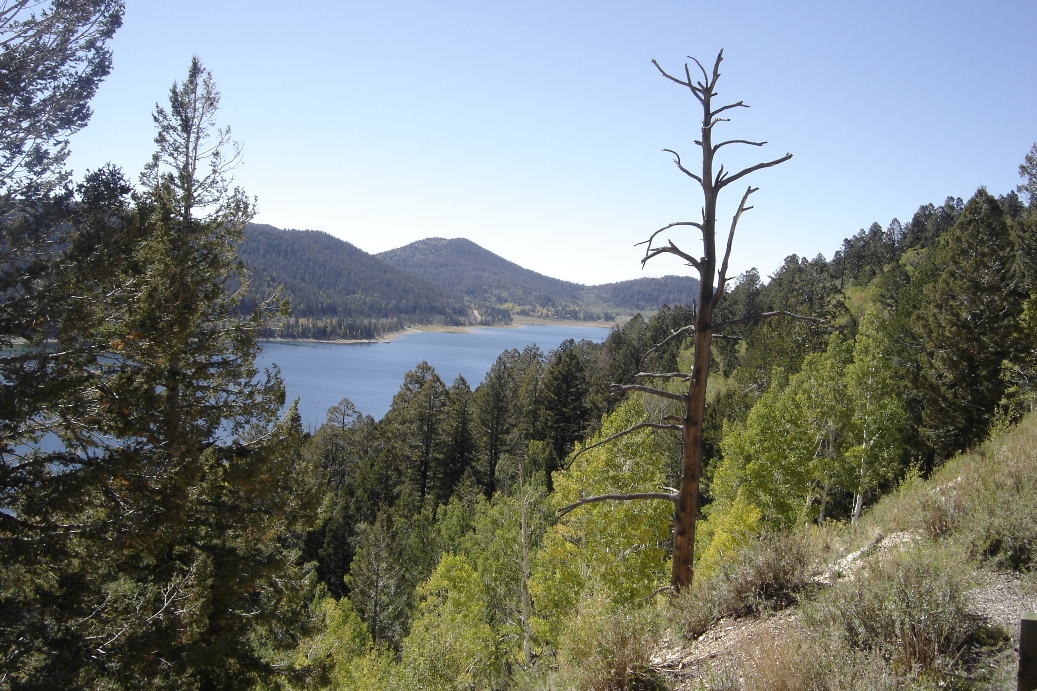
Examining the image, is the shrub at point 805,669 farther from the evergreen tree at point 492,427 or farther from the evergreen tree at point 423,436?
the evergreen tree at point 492,427

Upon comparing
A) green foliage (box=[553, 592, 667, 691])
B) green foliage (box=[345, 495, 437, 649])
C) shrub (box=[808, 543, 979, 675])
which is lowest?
green foliage (box=[345, 495, 437, 649])

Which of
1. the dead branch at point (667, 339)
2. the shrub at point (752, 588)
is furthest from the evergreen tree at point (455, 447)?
the dead branch at point (667, 339)

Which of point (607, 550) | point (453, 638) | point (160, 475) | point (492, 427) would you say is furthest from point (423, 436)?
point (160, 475)

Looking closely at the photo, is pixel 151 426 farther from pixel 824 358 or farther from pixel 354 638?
pixel 824 358

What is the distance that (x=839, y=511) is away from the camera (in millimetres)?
23812

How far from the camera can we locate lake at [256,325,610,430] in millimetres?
88556

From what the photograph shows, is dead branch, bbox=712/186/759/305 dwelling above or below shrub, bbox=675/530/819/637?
above

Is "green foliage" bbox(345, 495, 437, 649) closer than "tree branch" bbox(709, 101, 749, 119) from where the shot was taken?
No

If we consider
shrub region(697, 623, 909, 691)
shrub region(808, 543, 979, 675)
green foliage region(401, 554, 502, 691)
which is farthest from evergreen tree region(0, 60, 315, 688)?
shrub region(808, 543, 979, 675)

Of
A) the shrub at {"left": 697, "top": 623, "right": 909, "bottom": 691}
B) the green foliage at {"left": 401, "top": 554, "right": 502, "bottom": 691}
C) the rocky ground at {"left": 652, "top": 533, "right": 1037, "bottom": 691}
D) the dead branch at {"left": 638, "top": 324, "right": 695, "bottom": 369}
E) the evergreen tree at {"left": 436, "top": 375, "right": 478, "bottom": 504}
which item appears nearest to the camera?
the shrub at {"left": 697, "top": 623, "right": 909, "bottom": 691}

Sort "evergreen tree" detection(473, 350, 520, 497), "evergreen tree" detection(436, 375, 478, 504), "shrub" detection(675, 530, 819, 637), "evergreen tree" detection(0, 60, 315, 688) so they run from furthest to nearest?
"evergreen tree" detection(473, 350, 520, 497), "evergreen tree" detection(436, 375, 478, 504), "evergreen tree" detection(0, 60, 315, 688), "shrub" detection(675, 530, 819, 637)

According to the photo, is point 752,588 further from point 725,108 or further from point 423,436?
point 423,436

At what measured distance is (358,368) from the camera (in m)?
130

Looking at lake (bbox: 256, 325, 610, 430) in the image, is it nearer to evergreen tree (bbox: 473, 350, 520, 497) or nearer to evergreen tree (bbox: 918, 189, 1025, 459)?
evergreen tree (bbox: 473, 350, 520, 497)
